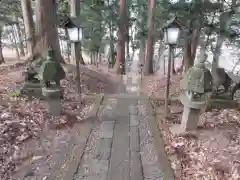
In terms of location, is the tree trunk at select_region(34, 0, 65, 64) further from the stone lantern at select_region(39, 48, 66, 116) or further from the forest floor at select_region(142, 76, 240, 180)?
the forest floor at select_region(142, 76, 240, 180)

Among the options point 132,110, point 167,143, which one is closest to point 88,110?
point 132,110

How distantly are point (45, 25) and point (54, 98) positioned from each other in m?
3.33

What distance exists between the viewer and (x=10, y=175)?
3008 mm

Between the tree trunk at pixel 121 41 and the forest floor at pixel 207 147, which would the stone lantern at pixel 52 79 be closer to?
the forest floor at pixel 207 147

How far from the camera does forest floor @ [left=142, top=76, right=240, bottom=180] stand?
310cm

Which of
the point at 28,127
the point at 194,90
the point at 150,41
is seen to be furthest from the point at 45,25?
the point at 150,41

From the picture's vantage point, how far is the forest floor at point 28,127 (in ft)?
11.1

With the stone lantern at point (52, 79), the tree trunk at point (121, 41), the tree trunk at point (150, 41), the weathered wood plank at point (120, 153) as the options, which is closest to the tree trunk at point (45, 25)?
the stone lantern at point (52, 79)

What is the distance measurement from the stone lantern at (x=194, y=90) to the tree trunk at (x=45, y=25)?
419 centimetres

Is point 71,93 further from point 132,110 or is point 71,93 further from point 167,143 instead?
point 167,143

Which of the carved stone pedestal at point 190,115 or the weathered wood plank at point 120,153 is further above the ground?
the carved stone pedestal at point 190,115

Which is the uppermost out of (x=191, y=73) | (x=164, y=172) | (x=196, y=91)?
(x=191, y=73)

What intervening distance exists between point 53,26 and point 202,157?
19.3 ft

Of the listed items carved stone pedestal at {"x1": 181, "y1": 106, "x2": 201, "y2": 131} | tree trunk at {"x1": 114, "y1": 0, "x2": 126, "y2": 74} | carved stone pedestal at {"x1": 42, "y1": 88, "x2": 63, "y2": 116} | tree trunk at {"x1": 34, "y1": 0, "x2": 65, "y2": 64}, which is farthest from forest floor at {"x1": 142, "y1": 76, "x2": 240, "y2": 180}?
tree trunk at {"x1": 114, "y1": 0, "x2": 126, "y2": 74}
